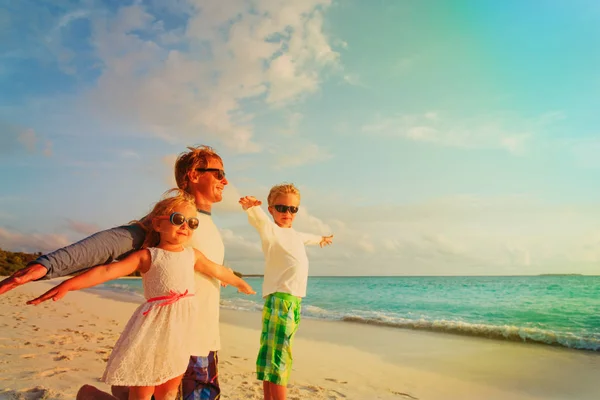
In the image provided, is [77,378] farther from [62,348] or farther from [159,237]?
[159,237]

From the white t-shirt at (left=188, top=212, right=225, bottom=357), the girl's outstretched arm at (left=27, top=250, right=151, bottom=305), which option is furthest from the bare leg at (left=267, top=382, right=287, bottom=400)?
the girl's outstretched arm at (left=27, top=250, right=151, bottom=305)

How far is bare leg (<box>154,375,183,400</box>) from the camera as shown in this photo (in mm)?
2359

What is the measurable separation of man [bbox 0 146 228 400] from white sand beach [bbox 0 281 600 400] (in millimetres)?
2403

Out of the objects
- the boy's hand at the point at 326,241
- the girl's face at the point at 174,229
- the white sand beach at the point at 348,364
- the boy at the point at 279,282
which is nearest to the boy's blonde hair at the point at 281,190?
the boy at the point at 279,282

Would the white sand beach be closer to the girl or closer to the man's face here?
the girl

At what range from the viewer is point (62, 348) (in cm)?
646

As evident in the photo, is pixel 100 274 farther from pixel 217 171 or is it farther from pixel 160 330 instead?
pixel 217 171

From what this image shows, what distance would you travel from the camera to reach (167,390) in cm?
237

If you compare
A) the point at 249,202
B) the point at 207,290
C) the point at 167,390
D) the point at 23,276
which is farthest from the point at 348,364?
the point at 23,276

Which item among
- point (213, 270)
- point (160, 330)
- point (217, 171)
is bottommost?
point (160, 330)

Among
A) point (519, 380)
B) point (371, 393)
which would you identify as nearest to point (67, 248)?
point (371, 393)

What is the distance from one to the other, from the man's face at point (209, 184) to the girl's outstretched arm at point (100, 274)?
1.89 feet

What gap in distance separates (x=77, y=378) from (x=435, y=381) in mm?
4659

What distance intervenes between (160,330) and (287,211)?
1807mm
